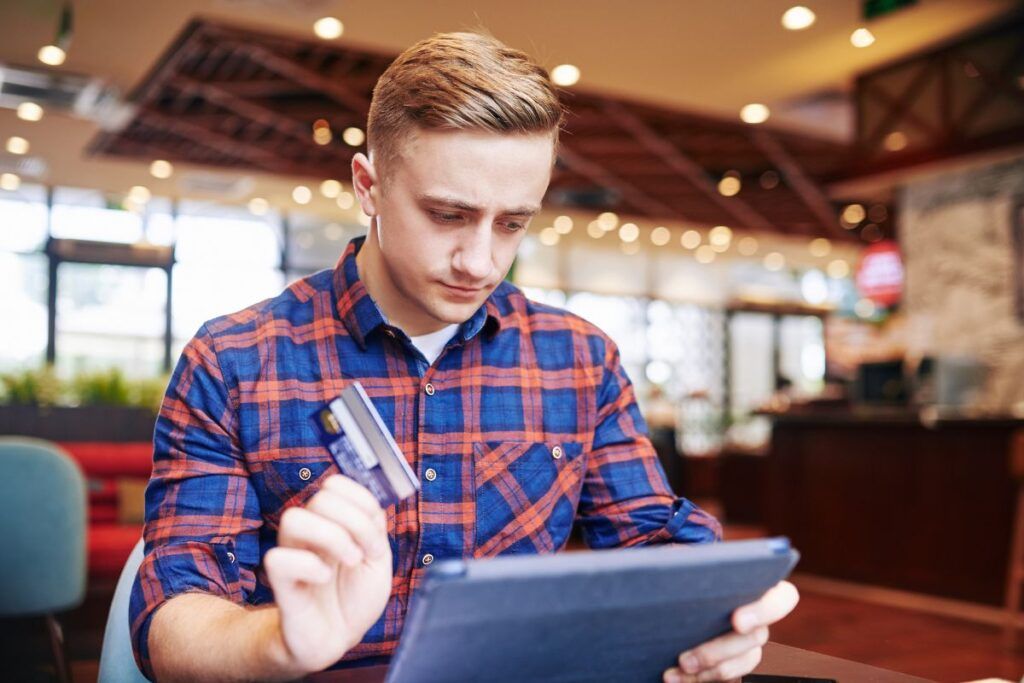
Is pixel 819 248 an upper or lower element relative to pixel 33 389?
upper

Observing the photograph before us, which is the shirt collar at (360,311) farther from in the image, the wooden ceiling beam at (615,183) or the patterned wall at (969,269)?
the wooden ceiling beam at (615,183)

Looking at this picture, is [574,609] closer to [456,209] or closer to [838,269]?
[456,209]

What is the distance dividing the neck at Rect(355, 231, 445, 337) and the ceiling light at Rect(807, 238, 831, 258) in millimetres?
11845

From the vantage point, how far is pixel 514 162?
1.10 meters

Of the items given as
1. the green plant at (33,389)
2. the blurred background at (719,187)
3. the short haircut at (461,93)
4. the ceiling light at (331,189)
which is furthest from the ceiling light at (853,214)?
the short haircut at (461,93)

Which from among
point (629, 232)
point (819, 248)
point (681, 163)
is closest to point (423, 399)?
point (681, 163)

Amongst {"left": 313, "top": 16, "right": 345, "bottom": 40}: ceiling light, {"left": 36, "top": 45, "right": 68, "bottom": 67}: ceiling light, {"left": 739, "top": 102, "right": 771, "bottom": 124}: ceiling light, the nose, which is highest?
{"left": 36, "top": 45, "right": 68, "bottom": 67}: ceiling light

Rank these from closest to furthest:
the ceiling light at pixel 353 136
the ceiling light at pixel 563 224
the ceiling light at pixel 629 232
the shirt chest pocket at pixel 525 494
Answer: the shirt chest pocket at pixel 525 494 < the ceiling light at pixel 353 136 < the ceiling light at pixel 563 224 < the ceiling light at pixel 629 232

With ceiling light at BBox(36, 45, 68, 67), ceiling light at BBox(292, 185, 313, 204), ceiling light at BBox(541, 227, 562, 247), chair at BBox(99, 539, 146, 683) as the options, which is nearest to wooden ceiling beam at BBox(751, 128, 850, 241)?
ceiling light at BBox(541, 227, 562, 247)

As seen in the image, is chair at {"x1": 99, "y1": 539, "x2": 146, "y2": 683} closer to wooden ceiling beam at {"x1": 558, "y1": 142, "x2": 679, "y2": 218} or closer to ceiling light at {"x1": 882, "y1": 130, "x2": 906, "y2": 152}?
ceiling light at {"x1": 882, "y1": 130, "x2": 906, "y2": 152}

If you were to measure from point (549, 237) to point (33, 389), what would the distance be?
299 inches

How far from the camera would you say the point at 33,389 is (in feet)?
18.6

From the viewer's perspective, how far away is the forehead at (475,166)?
108 centimetres

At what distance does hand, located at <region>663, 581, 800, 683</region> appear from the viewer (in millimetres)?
792
